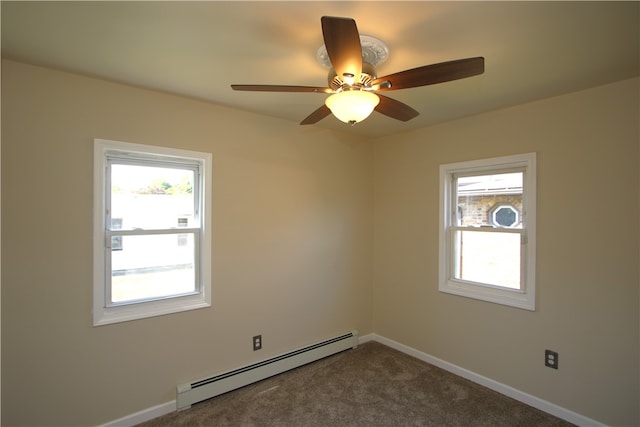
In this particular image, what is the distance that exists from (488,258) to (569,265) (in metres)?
0.64

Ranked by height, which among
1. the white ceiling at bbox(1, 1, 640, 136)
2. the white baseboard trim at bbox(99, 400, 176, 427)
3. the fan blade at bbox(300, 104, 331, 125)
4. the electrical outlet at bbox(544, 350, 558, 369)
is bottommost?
the white baseboard trim at bbox(99, 400, 176, 427)

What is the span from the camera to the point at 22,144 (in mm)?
1880

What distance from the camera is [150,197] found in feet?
7.88

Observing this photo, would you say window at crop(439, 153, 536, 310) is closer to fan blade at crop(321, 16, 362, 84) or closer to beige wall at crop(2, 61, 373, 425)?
beige wall at crop(2, 61, 373, 425)

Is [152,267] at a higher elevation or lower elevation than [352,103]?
lower

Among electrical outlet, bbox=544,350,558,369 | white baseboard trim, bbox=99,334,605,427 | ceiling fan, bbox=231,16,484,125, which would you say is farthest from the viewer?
electrical outlet, bbox=544,350,558,369

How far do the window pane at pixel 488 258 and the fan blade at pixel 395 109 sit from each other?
1.61 metres

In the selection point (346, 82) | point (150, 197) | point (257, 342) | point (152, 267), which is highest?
point (346, 82)

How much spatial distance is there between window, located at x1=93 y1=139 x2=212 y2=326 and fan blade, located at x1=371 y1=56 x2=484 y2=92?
5.54 feet

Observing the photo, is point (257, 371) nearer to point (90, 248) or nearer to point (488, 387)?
point (90, 248)

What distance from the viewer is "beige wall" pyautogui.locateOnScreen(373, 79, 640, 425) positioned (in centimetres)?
206

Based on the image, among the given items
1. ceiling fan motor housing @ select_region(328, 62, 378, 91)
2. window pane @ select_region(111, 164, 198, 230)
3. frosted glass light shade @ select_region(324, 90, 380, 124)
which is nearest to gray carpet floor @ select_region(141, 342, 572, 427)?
window pane @ select_region(111, 164, 198, 230)

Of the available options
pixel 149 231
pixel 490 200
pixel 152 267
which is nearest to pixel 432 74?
pixel 490 200

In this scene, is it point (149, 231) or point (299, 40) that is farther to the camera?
point (149, 231)
